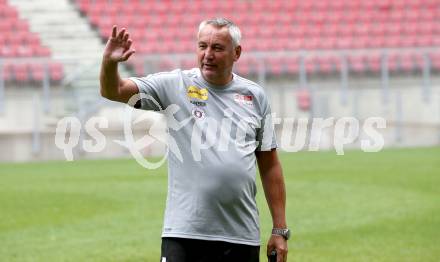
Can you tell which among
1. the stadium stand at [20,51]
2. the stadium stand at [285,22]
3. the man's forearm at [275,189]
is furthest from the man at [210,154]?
the stadium stand at [285,22]

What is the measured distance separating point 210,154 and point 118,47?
0.78 metres

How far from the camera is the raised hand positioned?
4980 millimetres

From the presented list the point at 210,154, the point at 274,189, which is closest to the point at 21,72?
the point at 274,189

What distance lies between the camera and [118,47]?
16.5 feet

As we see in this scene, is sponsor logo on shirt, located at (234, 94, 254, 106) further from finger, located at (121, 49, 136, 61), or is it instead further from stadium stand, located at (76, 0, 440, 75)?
stadium stand, located at (76, 0, 440, 75)

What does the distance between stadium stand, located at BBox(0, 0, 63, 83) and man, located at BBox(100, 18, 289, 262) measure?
16.8m

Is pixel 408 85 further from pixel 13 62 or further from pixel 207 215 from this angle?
pixel 207 215

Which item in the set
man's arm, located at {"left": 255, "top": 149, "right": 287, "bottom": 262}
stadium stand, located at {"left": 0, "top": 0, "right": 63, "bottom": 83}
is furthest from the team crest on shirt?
stadium stand, located at {"left": 0, "top": 0, "right": 63, "bottom": 83}

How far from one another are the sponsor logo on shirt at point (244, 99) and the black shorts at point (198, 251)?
74 centimetres

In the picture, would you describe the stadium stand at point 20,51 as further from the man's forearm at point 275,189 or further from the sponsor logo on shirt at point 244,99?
the sponsor logo on shirt at point 244,99

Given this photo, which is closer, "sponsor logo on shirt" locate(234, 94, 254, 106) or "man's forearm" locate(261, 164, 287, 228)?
"sponsor logo on shirt" locate(234, 94, 254, 106)

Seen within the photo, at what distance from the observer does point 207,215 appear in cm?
538

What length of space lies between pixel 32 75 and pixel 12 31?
4864 mm

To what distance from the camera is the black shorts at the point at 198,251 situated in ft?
17.6
